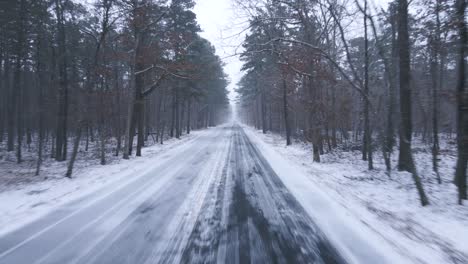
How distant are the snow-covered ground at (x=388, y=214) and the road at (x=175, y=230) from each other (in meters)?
0.47

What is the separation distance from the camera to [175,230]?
425 centimetres

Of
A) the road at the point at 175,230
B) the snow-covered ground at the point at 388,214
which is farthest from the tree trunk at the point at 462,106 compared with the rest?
the road at the point at 175,230

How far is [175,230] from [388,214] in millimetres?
4310

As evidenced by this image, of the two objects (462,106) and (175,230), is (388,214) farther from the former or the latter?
(175,230)

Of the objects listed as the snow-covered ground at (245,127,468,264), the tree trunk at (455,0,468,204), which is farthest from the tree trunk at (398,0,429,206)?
the tree trunk at (455,0,468,204)

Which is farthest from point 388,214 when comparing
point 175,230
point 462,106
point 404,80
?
point 404,80

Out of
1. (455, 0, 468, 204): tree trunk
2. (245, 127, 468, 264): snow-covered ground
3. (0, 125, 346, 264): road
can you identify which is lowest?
(0, 125, 346, 264): road

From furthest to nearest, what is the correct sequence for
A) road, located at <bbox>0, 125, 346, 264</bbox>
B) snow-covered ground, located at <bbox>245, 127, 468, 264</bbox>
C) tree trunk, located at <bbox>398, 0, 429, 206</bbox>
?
1. tree trunk, located at <bbox>398, 0, 429, 206</bbox>
2. snow-covered ground, located at <bbox>245, 127, 468, 264</bbox>
3. road, located at <bbox>0, 125, 346, 264</bbox>

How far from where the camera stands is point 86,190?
22.7ft

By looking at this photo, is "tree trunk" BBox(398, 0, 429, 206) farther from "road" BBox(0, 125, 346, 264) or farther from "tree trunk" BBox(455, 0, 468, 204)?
"road" BBox(0, 125, 346, 264)

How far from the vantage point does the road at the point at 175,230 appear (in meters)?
3.42

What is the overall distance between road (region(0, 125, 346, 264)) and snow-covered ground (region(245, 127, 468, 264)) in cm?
47

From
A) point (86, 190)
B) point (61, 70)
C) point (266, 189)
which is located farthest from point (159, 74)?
point (266, 189)

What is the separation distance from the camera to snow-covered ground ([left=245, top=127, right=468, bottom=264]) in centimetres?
361
